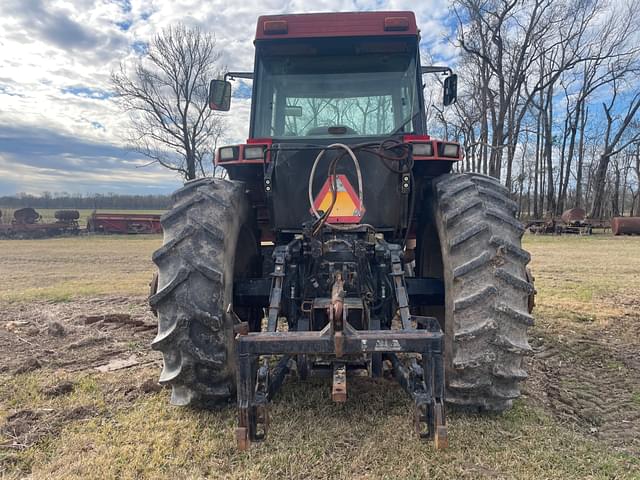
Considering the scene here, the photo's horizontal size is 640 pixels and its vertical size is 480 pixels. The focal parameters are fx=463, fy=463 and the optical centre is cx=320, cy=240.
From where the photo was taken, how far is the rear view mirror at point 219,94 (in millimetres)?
4568

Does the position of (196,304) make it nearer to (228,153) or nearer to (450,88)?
(228,153)

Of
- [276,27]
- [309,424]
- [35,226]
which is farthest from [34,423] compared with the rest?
[35,226]

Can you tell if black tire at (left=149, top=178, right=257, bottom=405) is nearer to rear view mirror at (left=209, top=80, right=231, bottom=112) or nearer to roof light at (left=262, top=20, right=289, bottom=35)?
roof light at (left=262, top=20, right=289, bottom=35)

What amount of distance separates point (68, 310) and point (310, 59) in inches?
204

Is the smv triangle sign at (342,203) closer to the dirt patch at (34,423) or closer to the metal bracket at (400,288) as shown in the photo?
the metal bracket at (400,288)

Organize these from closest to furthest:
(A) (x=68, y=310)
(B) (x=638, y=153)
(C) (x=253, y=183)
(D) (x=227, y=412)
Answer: (D) (x=227, y=412), (C) (x=253, y=183), (A) (x=68, y=310), (B) (x=638, y=153)

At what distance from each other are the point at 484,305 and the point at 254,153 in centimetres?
184

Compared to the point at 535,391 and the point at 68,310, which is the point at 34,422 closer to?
the point at 535,391

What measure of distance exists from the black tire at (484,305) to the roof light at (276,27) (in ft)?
6.48

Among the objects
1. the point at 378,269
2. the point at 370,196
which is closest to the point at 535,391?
the point at 378,269

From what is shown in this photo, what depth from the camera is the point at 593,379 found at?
12.5 ft

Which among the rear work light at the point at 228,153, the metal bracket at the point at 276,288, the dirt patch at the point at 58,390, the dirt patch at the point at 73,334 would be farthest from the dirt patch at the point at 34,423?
the rear work light at the point at 228,153

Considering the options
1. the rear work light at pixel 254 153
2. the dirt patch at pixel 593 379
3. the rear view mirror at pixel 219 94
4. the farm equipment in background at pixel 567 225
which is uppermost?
the rear view mirror at pixel 219 94

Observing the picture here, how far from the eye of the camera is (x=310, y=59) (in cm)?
379
